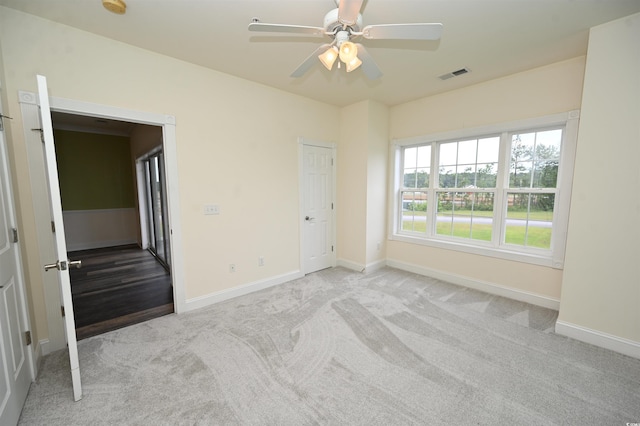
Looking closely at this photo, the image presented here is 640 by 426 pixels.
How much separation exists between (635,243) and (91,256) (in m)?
7.86

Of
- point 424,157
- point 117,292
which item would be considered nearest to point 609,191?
point 424,157

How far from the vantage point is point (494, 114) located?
3211 mm

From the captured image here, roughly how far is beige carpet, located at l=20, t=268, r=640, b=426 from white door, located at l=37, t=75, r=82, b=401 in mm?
349

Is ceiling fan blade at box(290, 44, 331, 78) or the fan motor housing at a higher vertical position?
the fan motor housing

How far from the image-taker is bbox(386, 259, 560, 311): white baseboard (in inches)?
115

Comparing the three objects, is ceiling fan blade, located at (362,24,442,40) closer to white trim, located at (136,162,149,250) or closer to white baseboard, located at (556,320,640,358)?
white baseboard, located at (556,320,640,358)

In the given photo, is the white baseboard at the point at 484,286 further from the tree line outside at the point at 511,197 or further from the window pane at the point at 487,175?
the window pane at the point at 487,175

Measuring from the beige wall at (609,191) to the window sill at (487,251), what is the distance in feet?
1.98

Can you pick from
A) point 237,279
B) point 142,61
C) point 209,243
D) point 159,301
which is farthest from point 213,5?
point 159,301

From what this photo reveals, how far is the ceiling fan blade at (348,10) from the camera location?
1314 millimetres

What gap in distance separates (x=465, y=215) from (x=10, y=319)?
461 cm

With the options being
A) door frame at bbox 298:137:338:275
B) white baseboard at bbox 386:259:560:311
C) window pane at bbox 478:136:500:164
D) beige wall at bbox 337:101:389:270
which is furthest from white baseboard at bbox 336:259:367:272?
window pane at bbox 478:136:500:164

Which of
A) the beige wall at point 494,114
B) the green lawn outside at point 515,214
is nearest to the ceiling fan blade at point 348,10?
the beige wall at point 494,114

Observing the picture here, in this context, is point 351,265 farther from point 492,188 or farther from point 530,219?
point 530,219
